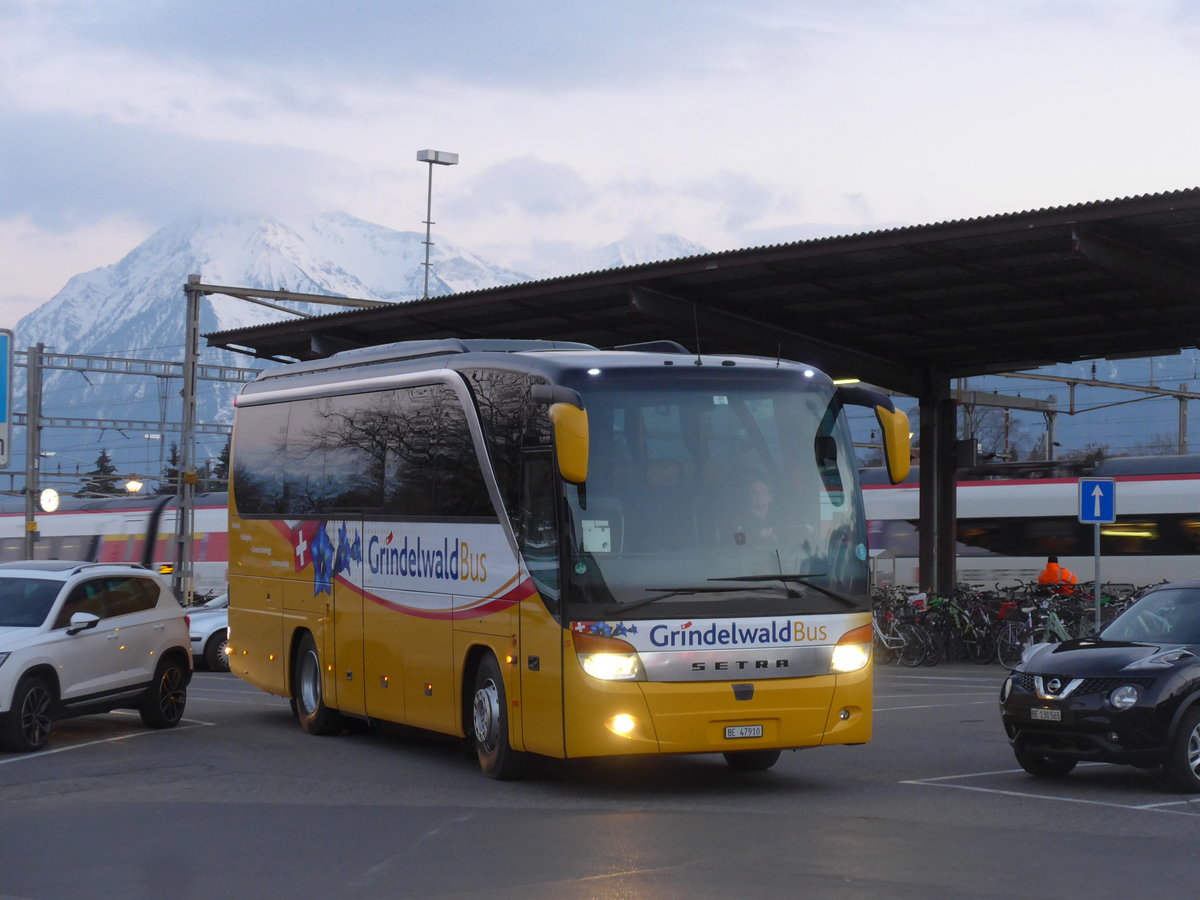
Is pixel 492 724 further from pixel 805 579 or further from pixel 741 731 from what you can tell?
pixel 805 579

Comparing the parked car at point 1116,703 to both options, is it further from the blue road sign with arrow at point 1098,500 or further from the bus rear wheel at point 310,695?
the blue road sign with arrow at point 1098,500

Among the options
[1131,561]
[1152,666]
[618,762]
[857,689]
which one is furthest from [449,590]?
[1131,561]

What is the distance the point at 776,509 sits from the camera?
12.1m

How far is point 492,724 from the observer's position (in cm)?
1278

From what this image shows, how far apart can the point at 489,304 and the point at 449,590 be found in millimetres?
12417

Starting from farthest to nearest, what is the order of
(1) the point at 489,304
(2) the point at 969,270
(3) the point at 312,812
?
1. (1) the point at 489,304
2. (2) the point at 969,270
3. (3) the point at 312,812

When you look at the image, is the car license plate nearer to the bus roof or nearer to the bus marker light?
the bus marker light

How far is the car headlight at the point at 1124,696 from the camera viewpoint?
11.6 m

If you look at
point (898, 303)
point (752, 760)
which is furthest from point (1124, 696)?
point (898, 303)

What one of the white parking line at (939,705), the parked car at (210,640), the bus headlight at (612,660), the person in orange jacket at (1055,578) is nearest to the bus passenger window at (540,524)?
the bus headlight at (612,660)

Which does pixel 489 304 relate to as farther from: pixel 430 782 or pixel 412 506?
pixel 430 782

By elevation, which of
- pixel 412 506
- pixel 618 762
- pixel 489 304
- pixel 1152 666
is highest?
pixel 489 304

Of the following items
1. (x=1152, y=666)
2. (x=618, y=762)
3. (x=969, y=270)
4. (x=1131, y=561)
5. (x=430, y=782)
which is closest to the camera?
(x=1152, y=666)

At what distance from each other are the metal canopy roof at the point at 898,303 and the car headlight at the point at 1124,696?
25.8 ft
